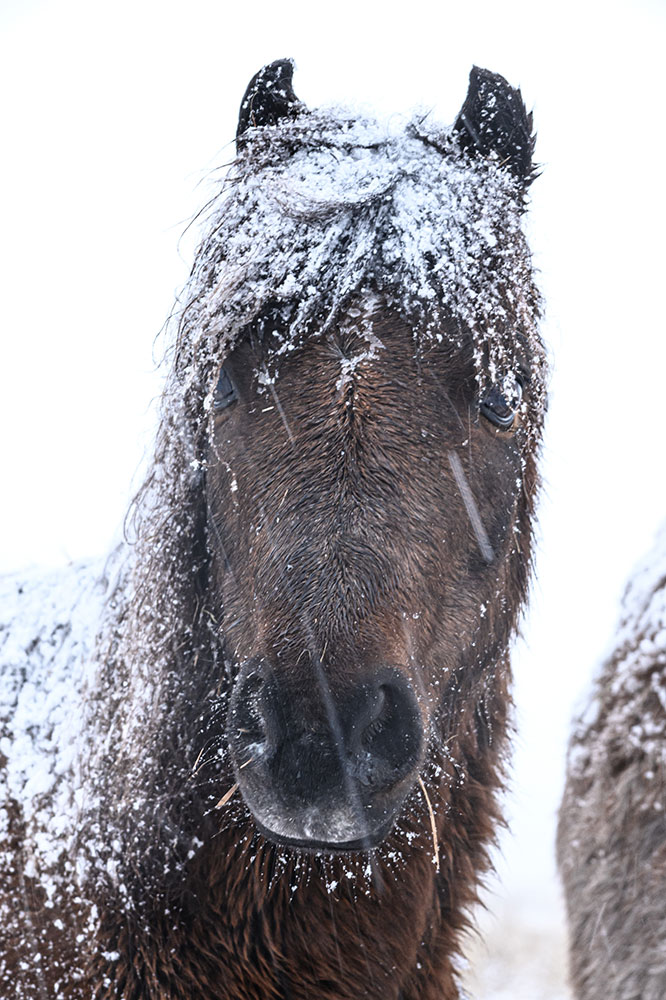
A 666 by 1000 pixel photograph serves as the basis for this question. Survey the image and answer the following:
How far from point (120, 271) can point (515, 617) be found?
49.3 meters

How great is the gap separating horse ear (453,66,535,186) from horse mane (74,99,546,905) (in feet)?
0.17

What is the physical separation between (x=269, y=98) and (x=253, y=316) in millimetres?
821

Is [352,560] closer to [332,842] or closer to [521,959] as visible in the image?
[332,842]

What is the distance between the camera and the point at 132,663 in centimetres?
202

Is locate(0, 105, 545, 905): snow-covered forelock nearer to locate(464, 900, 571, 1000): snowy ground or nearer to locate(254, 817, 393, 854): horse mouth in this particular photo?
locate(254, 817, 393, 854): horse mouth

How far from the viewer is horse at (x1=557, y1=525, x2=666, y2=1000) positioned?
2.92 meters

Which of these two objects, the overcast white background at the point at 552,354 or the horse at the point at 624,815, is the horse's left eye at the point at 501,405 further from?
the horse at the point at 624,815

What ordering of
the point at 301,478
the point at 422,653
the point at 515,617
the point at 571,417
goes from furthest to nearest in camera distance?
the point at 571,417 < the point at 515,617 < the point at 422,653 < the point at 301,478

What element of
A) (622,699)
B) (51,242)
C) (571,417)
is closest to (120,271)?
(51,242)

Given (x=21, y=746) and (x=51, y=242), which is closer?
(x=21, y=746)

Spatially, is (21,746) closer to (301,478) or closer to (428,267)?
(301,478)

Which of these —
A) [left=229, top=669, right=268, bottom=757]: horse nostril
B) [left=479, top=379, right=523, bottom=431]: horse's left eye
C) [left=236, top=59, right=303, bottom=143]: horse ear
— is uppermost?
[left=236, top=59, right=303, bottom=143]: horse ear

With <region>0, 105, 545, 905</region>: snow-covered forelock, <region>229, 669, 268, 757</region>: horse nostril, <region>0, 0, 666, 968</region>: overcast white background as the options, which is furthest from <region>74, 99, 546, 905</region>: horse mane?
<region>229, 669, 268, 757</region>: horse nostril

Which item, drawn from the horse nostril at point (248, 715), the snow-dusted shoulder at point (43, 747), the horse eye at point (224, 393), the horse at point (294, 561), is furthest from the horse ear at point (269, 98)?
the horse nostril at point (248, 715)
